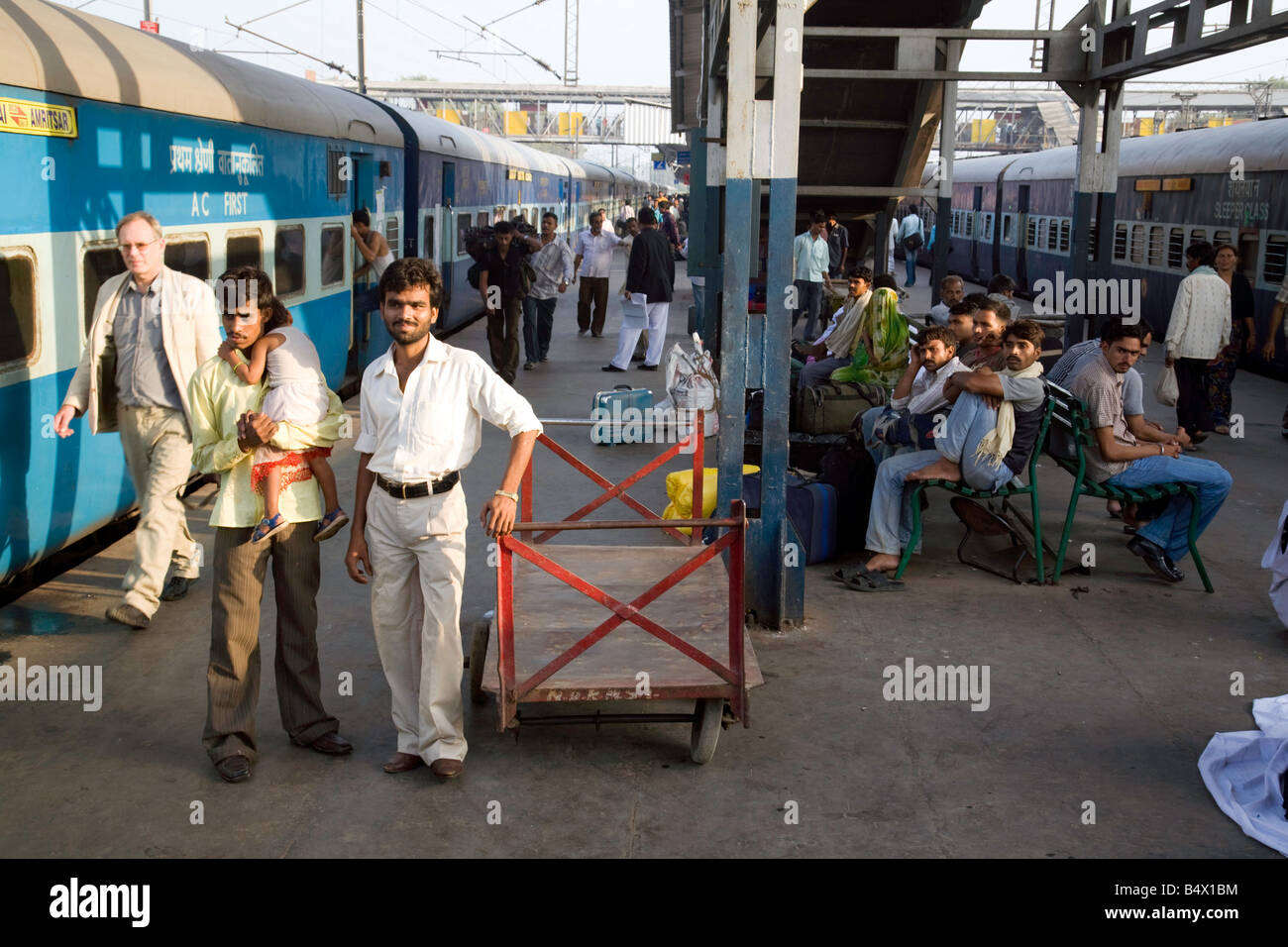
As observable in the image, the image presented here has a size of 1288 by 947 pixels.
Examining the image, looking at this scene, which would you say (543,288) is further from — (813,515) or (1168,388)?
(813,515)

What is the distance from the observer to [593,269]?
18453 millimetres

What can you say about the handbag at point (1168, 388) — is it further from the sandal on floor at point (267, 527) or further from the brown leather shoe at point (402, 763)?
the sandal on floor at point (267, 527)

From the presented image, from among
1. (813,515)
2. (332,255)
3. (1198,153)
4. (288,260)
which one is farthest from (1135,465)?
(1198,153)

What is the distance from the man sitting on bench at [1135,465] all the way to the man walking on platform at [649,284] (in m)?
7.75

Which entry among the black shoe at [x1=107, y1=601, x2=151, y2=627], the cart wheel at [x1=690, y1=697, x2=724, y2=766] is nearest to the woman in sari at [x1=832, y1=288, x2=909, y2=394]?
the cart wheel at [x1=690, y1=697, x2=724, y2=766]

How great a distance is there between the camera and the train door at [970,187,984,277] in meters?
30.2

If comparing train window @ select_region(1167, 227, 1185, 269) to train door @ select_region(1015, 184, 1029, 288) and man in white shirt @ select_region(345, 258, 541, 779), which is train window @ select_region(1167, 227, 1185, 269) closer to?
train door @ select_region(1015, 184, 1029, 288)

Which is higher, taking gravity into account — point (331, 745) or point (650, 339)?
point (650, 339)

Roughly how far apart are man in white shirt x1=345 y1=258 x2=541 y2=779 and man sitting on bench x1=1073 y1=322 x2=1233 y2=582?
4.10 m

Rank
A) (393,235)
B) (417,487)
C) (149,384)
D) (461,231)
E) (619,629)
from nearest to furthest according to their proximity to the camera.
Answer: (417,487) → (619,629) → (149,384) → (393,235) → (461,231)

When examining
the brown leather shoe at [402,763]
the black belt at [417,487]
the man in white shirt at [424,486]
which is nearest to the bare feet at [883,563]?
the man in white shirt at [424,486]

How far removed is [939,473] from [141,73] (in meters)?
5.27

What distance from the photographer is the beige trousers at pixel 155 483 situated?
6.46 m
